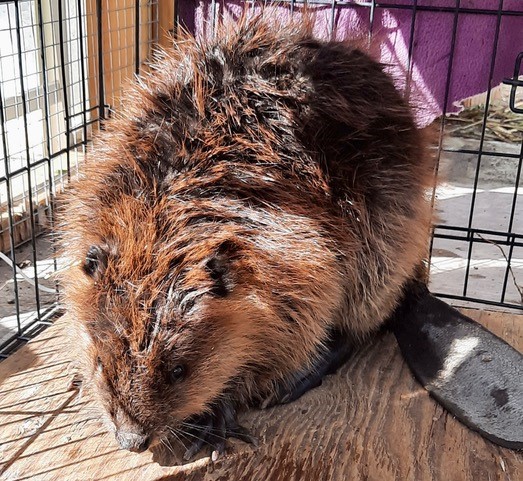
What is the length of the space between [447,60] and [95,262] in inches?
78.2

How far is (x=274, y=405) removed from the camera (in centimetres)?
169

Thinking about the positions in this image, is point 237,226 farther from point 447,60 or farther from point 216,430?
point 447,60

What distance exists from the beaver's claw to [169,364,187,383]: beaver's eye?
171 millimetres

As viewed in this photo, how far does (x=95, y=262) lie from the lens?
1.42 metres

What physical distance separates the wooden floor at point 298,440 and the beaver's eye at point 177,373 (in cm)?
23

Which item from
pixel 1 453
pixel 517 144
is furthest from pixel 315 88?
pixel 517 144

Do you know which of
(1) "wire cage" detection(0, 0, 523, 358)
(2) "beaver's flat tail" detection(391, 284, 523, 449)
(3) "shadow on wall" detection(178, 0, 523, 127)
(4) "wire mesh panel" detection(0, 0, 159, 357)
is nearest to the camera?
(2) "beaver's flat tail" detection(391, 284, 523, 449)

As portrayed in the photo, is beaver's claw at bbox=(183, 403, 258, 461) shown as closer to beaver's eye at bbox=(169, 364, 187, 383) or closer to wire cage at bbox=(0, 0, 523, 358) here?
beaver's eye at bbox=(169, 364, 187, 383)

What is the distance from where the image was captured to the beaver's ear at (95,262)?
1.41 meters

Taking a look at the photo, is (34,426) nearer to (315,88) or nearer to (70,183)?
(70,183)

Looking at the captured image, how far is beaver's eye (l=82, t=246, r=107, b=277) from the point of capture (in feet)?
4.62

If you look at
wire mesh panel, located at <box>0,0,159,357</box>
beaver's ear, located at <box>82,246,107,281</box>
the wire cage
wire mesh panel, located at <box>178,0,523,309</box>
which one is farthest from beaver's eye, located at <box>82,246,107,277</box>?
wire mesh panel, located at <box>0,0,159,357</box>

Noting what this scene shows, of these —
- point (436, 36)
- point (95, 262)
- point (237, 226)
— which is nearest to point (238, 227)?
point (237, 226)

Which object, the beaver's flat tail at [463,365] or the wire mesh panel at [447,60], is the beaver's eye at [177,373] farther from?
the wire mesh panel at [447,60]
